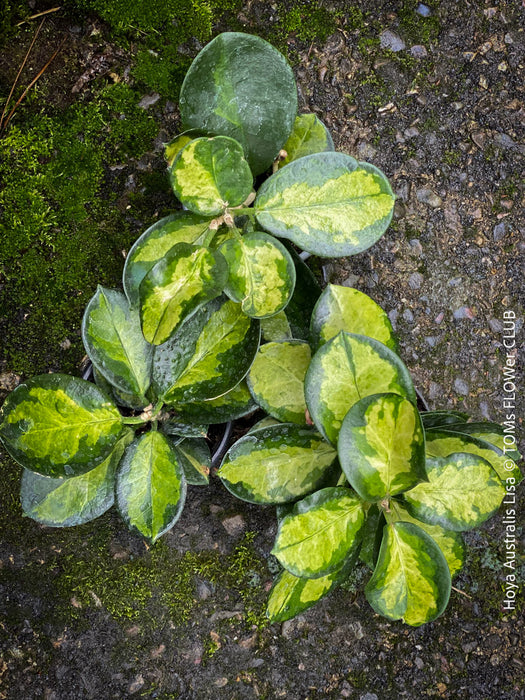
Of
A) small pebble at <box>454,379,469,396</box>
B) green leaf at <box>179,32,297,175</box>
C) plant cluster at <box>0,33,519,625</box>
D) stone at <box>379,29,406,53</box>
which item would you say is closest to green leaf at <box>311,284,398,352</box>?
plant cluster at <box>0,33,519,625</box>

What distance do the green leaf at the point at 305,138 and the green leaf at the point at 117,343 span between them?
0.52 metres

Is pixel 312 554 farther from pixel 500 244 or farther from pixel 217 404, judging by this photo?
pixel 500 244

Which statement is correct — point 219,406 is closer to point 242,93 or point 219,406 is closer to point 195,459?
point 195,459

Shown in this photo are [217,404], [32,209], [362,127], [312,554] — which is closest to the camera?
[312,554]

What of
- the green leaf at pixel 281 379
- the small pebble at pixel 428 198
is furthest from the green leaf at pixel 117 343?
the small pebble at pixel 428 198

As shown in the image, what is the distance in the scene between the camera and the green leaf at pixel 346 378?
107 cm

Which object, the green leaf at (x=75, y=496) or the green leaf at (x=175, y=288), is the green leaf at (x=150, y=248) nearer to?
the green leaf at (x=175, y=288)

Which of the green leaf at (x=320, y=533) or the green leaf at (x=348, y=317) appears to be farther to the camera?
the green leaf at (x=348, y=317)

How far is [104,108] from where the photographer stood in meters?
1.60

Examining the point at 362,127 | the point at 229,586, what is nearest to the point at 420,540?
the point at 229,586

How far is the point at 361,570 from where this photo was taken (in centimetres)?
163

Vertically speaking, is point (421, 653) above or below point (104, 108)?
below

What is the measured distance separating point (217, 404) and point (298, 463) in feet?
0.79

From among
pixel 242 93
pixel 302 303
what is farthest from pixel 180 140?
pixel 302 303
